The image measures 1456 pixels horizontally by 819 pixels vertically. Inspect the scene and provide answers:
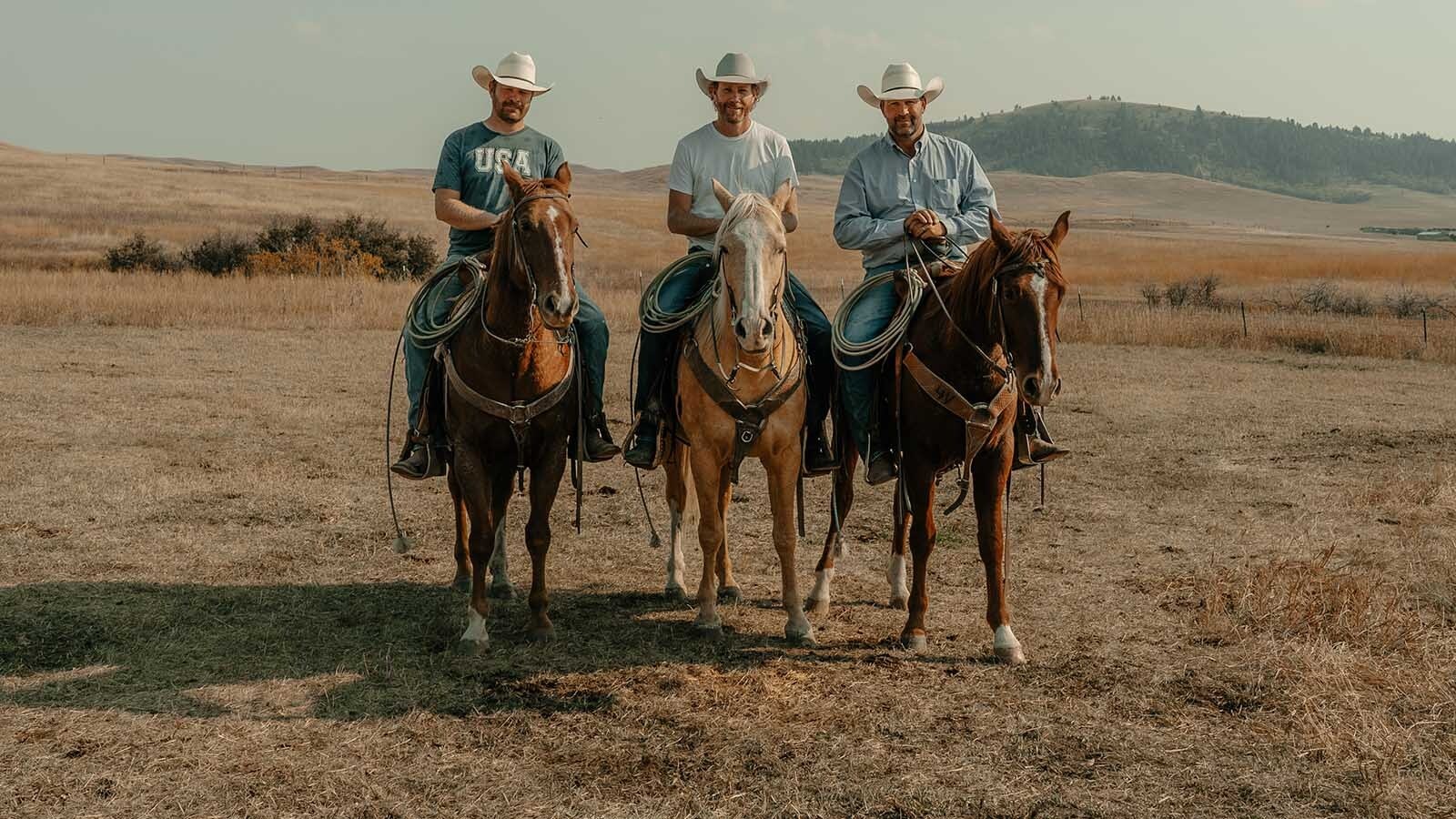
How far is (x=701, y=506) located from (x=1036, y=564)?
2923mm

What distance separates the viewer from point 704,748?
520 centimetres

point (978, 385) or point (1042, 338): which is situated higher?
point (1042, 338)

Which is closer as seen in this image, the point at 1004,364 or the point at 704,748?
the point at 704,748

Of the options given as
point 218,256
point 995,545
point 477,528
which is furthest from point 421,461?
point 218,256

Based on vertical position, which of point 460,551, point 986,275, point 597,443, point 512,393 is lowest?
point 460,551

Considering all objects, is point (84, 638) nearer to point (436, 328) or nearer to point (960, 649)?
point (436, 328)

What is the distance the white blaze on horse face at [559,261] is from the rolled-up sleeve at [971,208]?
244 cm

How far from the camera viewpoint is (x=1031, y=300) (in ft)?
18.1

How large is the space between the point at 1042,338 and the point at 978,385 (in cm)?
78

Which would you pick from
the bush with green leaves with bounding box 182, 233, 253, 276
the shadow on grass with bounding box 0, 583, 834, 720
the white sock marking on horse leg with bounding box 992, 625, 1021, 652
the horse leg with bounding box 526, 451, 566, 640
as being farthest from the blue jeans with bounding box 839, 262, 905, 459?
the bush with green leaves with bounding box 182, 233, 253, 276

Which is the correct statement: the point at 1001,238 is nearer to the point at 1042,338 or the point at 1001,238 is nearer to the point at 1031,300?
the point at 1031,300

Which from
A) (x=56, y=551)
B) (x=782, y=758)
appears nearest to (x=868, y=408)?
(x=782, y=758)

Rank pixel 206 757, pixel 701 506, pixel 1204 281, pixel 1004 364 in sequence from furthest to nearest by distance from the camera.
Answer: pixel 1204 281, pixel 701 506, pixel 1004 364, pixel 206 757

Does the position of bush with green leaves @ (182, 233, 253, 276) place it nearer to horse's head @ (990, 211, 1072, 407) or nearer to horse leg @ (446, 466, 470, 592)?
horse leg @ (446, 466, 470, 592)
